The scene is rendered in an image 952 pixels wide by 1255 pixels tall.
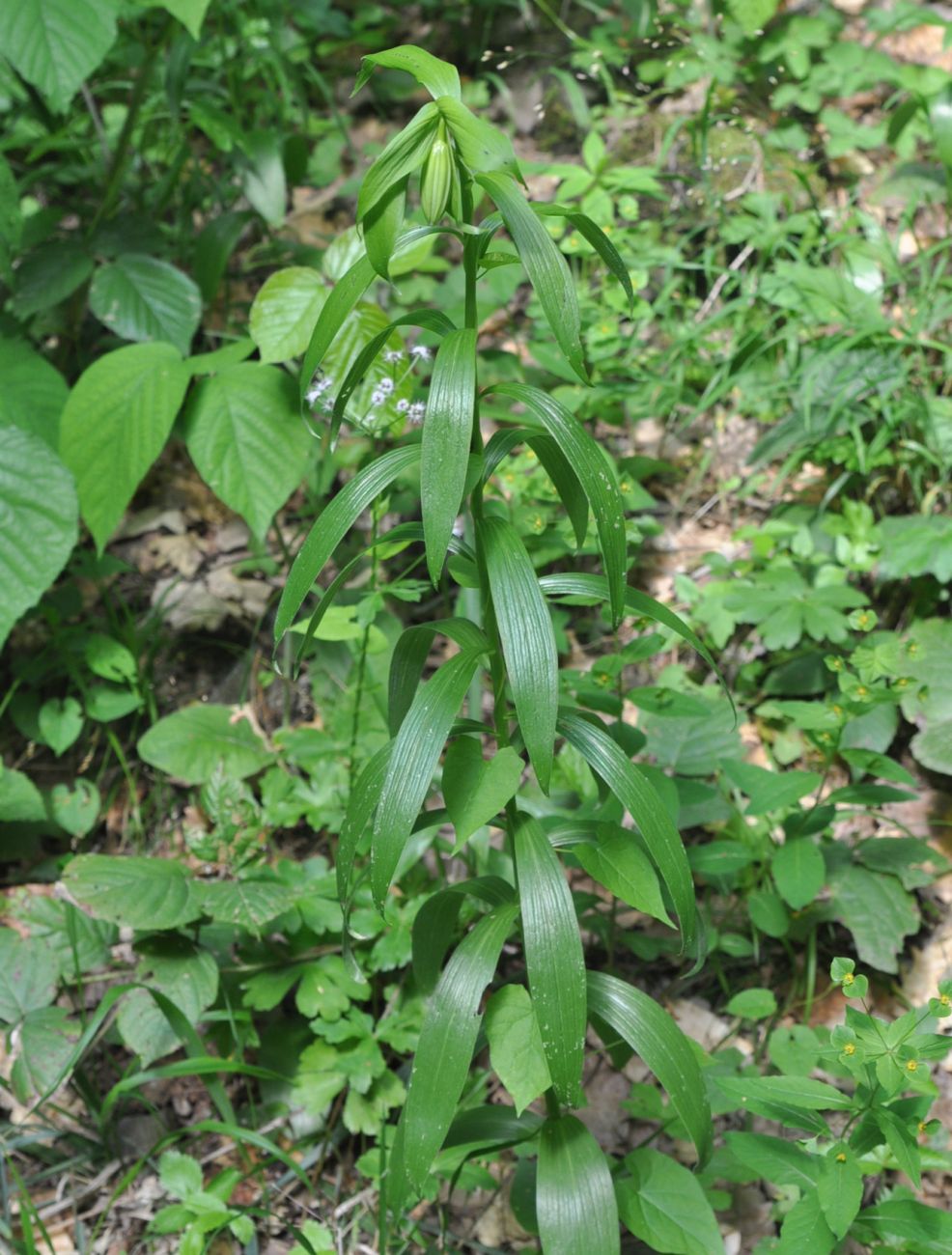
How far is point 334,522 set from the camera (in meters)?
1.18

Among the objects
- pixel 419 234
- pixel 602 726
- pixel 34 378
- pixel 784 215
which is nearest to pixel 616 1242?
pixel 602 726

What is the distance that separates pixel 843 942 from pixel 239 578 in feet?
4.99

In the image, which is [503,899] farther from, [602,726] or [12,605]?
[12,605]

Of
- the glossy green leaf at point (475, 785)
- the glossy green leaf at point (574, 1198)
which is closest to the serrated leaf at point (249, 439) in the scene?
the glossy green leaf at point (475, 785)

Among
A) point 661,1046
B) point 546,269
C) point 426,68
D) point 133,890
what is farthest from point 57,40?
point 661,1046

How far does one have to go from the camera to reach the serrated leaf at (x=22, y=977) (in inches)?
71.0

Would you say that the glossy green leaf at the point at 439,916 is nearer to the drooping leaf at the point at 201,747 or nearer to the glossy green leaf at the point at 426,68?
the drooping leaf at the point at 201,747

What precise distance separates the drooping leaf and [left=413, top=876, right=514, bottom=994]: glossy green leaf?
0.74m

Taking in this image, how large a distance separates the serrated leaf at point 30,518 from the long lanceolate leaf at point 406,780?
1022mm

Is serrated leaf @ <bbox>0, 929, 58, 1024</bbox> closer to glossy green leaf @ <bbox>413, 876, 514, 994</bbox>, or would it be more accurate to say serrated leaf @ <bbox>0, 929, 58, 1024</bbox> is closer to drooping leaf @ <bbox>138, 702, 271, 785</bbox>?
drooping leaf @ <bbox>138, 702, 271, 785</bbox>

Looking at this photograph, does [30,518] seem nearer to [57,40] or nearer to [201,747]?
[201,747]

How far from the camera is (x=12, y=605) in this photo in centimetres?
190

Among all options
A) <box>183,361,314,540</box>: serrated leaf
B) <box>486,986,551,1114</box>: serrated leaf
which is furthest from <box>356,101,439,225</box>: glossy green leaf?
<box>183,361,314,540</box>: serrated leaf

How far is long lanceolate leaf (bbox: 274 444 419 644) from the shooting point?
117 cm
